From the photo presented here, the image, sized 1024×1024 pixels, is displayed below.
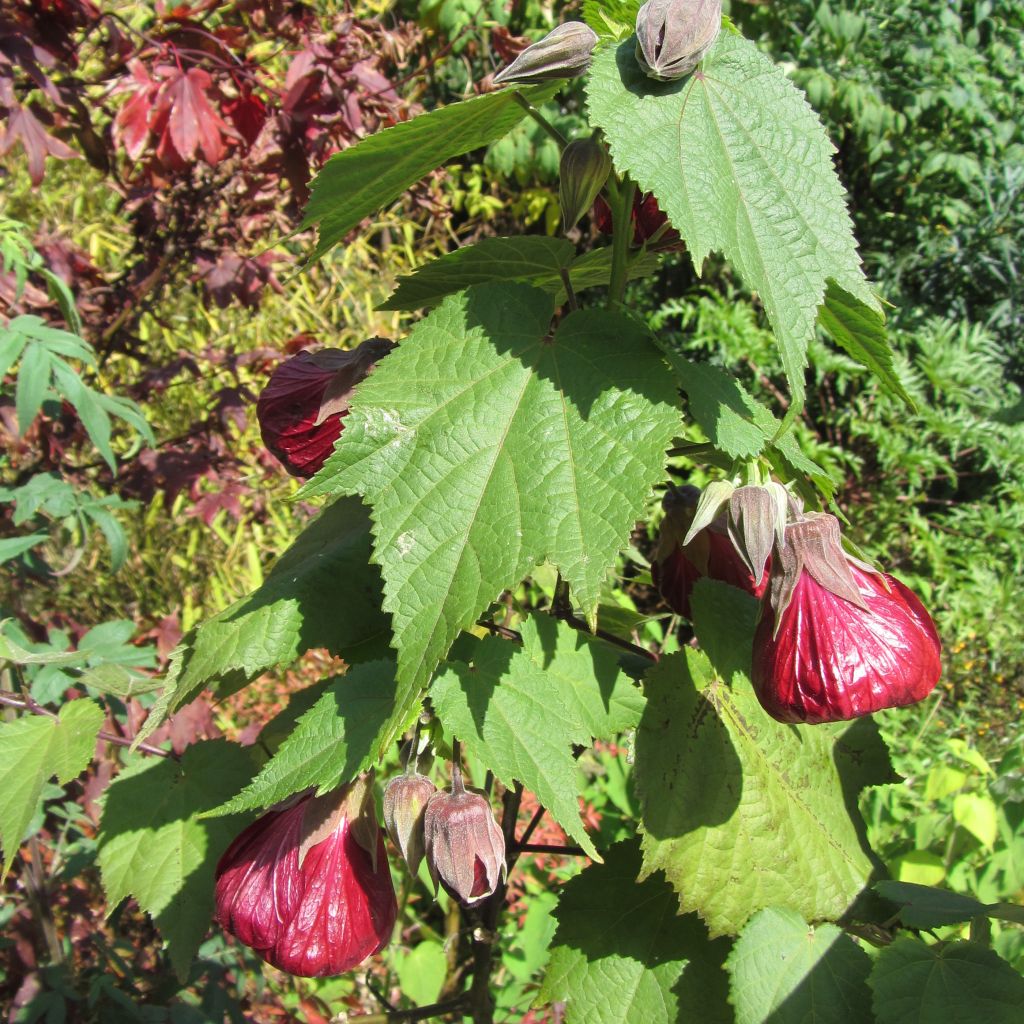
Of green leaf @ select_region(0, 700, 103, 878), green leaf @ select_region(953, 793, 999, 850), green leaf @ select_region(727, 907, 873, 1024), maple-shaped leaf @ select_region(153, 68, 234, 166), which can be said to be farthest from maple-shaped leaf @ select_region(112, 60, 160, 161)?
green leaf @ select_region(953, 793, 999, 850)

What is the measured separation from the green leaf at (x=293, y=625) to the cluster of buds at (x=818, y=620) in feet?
0.87

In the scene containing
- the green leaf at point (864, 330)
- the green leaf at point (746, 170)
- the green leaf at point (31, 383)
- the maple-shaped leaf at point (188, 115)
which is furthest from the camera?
the maple-shaped leaf at point (188, 115)

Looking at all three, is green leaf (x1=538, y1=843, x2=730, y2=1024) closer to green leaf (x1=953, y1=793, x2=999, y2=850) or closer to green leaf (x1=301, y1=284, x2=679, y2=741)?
green leaf (x1=301, y1=284, x2=679, y2=741)

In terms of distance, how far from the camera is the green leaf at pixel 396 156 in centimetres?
58

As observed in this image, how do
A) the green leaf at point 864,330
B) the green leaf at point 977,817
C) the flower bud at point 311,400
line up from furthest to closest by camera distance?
the green leaf at point 977,817 → the flower bud at point 311,400 → the green leaf at point 864,330

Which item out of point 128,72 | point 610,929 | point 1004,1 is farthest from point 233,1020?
point 1004,1

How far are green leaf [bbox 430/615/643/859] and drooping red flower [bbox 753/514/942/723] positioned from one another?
0.13m

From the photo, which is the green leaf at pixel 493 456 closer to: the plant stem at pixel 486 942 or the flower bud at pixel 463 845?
the flower bud at pixel 463 845

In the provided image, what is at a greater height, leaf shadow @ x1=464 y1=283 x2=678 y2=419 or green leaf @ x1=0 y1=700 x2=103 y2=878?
leaf shadow @ x1=464 y1=283 x2=678 y2=419

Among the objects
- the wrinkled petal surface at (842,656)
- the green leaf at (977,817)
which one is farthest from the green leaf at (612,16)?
the green leaf at (977,817)

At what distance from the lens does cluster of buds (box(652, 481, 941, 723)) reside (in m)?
0.59

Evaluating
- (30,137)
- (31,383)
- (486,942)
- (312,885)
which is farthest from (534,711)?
(30,137)

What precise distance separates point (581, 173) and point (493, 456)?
7.8 inches

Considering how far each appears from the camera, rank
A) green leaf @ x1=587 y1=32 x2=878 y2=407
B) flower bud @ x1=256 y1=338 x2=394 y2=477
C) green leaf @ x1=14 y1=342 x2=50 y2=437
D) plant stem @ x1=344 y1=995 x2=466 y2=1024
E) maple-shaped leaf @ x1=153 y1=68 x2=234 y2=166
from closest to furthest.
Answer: green leaf @ x1=587 y1=32 x2=878 y2=407 < flower bud @ x1=256 y1=338 x2=394 y2=477 < plant stem @ x1=344 y1=995 x2=466 y2=1024 < green leaf @ x1=14 y1=342 x2=50 y2=437 < maple-shaped leaf @ x1=153 y1=68 x2=234 y2=166
